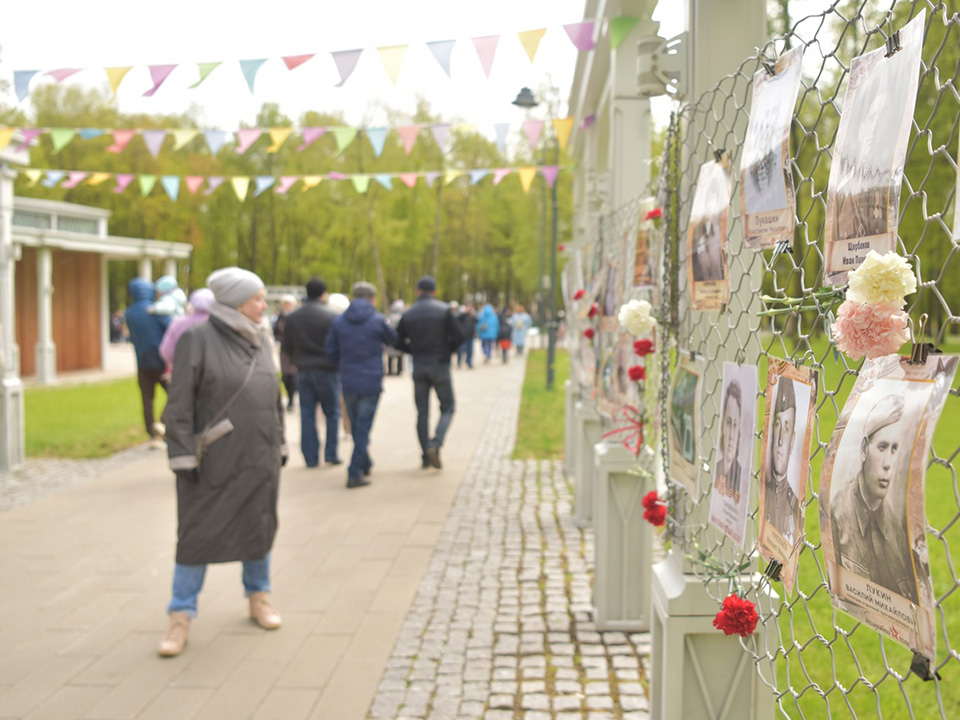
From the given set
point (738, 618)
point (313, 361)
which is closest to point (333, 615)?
point (738, 618)

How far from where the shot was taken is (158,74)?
718 centimetres

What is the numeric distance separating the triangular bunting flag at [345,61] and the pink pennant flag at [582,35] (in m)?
1.65

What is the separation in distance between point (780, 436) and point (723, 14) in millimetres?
1257

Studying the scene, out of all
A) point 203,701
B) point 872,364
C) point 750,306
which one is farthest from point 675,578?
point 203,701

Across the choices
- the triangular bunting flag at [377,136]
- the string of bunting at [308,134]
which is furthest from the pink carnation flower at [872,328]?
the triangular bunting flag at [377,136]

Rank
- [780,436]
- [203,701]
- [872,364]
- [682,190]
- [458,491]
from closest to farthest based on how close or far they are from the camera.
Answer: [872,364] → [780,436] → [682,190] → [203,701] → [458,491]

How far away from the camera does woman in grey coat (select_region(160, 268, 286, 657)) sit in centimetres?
451

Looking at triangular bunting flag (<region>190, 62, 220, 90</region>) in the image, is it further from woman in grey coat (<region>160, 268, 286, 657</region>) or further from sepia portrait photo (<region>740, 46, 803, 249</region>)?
sepia portrait photo (<region>740, 46, 803, 249</region>)

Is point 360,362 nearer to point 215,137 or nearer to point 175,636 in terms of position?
point 215,137

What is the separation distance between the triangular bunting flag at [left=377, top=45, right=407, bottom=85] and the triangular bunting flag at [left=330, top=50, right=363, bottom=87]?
7.1 inches

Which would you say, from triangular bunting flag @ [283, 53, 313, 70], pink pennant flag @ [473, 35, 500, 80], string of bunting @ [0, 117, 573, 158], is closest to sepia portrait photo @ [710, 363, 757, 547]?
pink pennant flag @ [473, 35, 500, 80]

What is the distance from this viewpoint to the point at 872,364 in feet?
4.09

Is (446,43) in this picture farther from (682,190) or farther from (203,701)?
(203,701)

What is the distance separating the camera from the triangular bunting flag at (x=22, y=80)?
741cm
